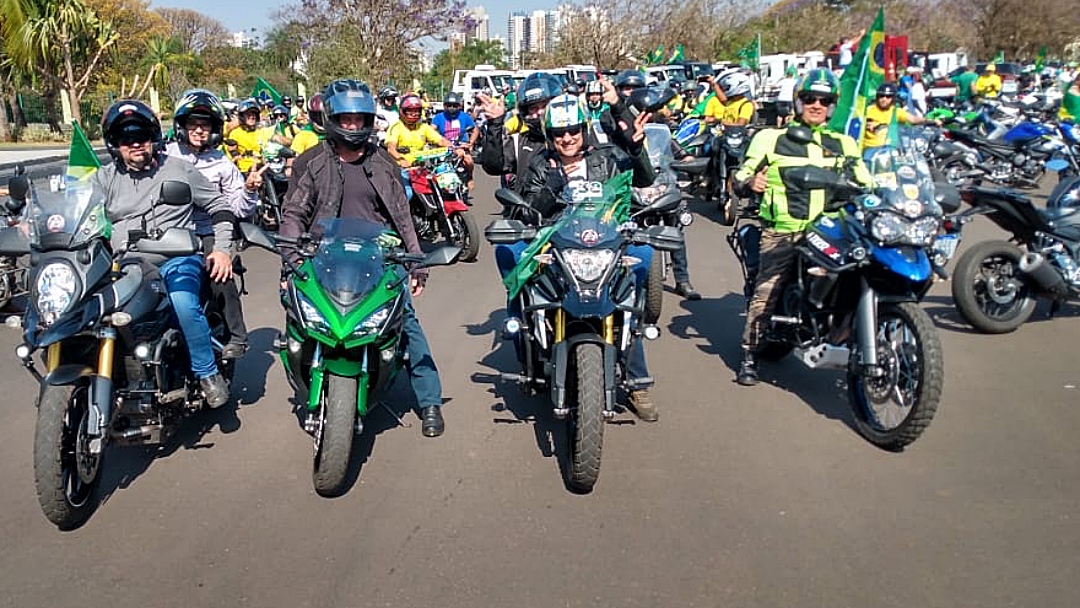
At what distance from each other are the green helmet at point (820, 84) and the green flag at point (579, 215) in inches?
63.0

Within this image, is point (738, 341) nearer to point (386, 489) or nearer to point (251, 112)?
point (386, 489)

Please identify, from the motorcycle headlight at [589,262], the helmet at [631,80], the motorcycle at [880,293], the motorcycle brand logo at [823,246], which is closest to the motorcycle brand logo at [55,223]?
the motorcycle headlight at [589,262]

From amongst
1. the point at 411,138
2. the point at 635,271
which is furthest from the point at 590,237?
the point at 411,138

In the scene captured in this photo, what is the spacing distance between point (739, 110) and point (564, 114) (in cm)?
896

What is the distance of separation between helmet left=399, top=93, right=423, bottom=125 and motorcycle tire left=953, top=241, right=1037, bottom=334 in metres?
6.21

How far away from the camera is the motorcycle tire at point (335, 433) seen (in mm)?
4055

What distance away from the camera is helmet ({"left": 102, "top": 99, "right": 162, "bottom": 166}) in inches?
186

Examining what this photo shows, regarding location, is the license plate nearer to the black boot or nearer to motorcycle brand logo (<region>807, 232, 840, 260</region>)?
the black boot

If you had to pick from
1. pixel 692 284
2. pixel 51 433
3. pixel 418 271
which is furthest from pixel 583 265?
pixel 692 284

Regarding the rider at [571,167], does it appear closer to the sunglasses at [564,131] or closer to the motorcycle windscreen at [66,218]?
the sunglasses at [564,131]

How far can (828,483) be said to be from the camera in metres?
4.34

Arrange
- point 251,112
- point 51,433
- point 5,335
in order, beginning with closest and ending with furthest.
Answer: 1. point 51,433
2. point 5,335
3. point 251,112


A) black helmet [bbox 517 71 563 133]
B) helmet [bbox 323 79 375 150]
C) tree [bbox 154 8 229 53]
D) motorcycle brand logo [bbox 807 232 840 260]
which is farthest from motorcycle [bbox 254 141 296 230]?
tree [bbox 154 8 229 53]

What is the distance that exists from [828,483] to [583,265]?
1568mm
